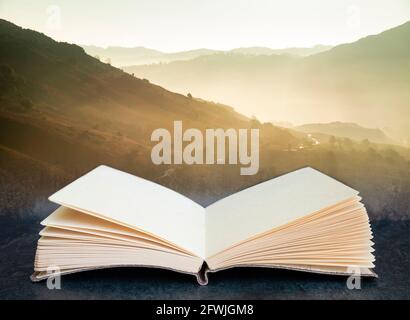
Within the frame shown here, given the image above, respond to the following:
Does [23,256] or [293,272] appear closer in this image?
[293,272]

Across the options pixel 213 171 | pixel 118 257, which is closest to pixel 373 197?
pixel 213 171

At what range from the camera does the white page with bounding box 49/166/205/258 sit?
3.81 feet

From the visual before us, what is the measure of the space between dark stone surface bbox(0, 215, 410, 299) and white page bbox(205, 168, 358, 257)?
93mm

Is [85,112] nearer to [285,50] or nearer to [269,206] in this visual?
[285,50]

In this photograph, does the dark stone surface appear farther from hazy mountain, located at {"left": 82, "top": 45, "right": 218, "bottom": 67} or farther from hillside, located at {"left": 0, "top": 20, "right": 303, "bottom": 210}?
hazy mountain, located at {"left": 82, "top": 45, "right": 218, "bottom": 67}

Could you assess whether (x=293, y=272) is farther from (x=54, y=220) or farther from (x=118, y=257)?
(x=54, y=220)

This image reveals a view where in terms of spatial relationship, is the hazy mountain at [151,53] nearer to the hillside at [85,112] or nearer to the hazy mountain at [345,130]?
the hillside at [85,112]

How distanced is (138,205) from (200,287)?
246 mm

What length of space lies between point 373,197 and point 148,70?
38.9 inches

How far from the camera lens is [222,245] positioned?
1.18 m

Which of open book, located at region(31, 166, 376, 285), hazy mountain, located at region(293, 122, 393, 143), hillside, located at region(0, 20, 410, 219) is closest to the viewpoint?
Answer: open book, located at region(31, 166, 376, 285)

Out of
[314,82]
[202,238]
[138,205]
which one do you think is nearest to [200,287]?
[202,238]

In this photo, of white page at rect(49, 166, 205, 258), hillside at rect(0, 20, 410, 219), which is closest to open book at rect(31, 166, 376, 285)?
white page at rect(49, 166, 205, 258)

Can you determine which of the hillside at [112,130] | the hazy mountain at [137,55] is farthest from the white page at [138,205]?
the hazy mountain at [137,55]
